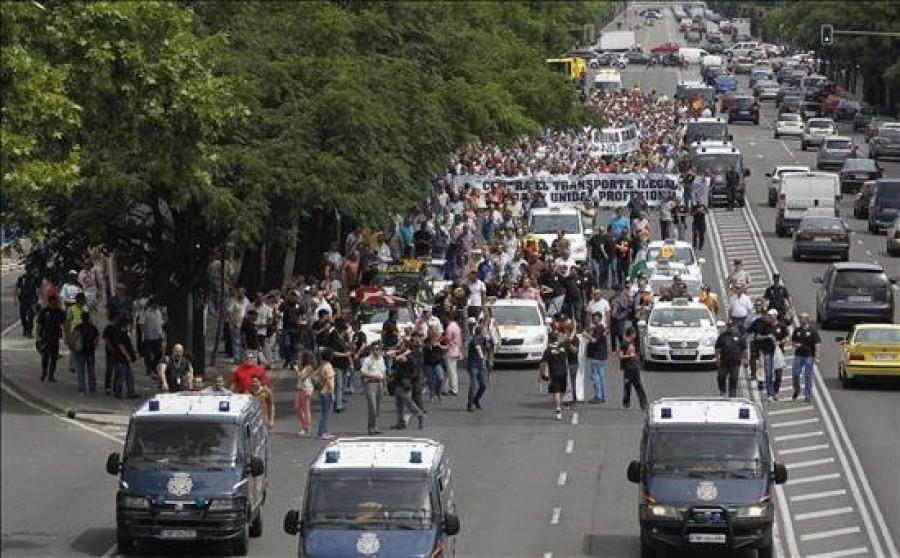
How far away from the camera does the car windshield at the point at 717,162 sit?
78.7 meters

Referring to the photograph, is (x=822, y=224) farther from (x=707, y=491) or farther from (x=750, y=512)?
(x=750, y=512)

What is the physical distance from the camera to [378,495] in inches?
1074

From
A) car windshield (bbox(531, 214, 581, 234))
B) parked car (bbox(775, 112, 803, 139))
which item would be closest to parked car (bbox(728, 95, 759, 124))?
parked car (bbox(775, 112, 803, 139))

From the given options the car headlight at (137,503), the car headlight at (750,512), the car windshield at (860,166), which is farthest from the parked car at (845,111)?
the car headlight at (137,503)

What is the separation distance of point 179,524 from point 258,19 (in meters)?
25.2

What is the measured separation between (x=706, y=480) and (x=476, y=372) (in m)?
13.4

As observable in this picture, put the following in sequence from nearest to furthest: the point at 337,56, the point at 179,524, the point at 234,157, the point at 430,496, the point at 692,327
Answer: the point at 430,496 → the point at 179,524 → the point at 234,157 → the point at 692,327 → the point at 337,56

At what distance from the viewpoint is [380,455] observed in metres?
27.7

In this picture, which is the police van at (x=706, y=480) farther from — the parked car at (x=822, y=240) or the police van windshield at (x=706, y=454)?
the parked car at (x=822, y=240)

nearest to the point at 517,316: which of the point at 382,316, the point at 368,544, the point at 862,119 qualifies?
the point at 382,316

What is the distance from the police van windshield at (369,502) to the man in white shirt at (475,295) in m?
21.7

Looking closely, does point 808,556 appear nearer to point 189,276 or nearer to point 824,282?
point 189,276

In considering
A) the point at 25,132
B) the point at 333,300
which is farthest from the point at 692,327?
the point at 25,132

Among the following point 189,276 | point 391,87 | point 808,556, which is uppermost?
point 391,87
